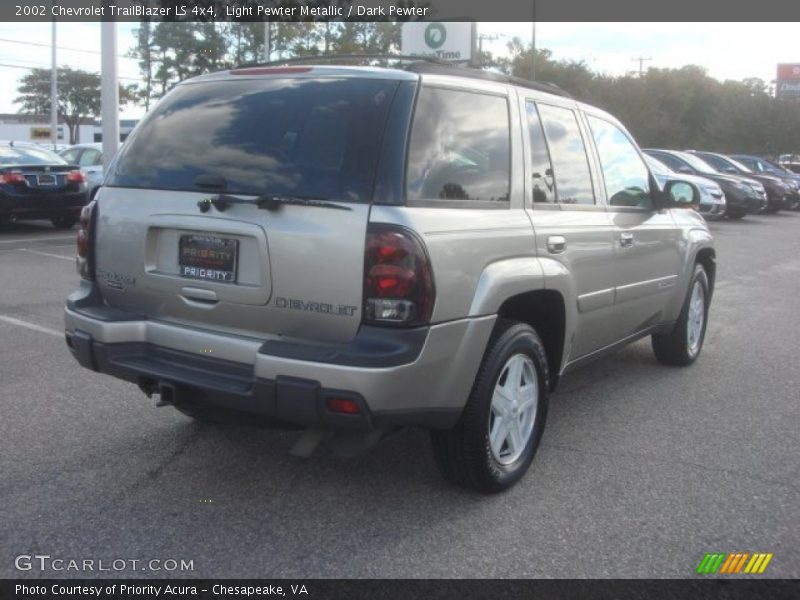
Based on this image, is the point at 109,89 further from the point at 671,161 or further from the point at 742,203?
the point at 742,203

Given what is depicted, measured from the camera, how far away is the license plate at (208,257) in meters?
3.54

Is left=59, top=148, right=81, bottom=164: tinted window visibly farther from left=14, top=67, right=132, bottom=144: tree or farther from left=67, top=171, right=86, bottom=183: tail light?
left=14, top=67, right=132, bottom=144: tree

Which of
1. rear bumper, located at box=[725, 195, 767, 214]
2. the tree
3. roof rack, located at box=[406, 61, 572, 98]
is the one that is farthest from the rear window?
the tree

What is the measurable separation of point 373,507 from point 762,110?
165 ft

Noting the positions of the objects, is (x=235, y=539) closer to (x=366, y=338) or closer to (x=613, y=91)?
(x=366, y=338)

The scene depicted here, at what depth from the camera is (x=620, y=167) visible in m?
5.41

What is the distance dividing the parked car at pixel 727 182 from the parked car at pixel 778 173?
4729 mm

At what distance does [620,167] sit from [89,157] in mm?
14626

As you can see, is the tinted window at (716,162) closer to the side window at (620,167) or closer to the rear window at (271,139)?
the side window at (620,167)

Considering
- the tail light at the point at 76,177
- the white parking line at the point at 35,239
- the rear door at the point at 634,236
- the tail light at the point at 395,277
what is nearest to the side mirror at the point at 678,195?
the rear door at the point at 634,236

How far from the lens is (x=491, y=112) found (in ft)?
13.2

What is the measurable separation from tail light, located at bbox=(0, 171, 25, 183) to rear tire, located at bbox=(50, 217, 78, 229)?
1.23 metres
